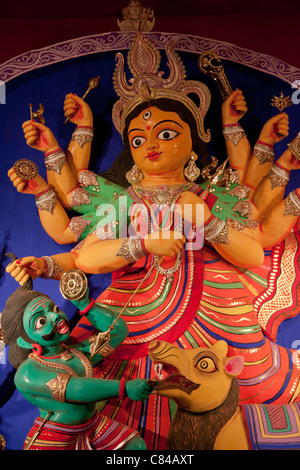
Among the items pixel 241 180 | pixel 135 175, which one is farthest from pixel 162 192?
pixel 241 180

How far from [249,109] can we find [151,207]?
34.9 inches

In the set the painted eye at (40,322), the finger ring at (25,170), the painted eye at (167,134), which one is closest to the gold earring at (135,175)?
the painted eye at (167,134)

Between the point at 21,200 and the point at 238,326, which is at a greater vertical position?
the point at 21,200

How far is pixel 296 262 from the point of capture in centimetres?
314

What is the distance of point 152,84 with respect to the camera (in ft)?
10.5

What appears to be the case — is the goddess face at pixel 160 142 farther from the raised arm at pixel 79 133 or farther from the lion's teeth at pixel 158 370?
the lion's teeth at pixel 158 370

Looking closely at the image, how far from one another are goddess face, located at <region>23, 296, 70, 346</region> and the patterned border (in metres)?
1.55

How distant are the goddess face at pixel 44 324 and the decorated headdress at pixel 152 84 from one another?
117 cm

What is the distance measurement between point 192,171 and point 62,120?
0.88 meters

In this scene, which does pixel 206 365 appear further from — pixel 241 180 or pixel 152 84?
pixel 152 84

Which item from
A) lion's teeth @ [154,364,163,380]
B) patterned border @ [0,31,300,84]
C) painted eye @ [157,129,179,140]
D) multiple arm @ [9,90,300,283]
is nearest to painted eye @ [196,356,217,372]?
lion's teeth @ [154,364,163,380]
